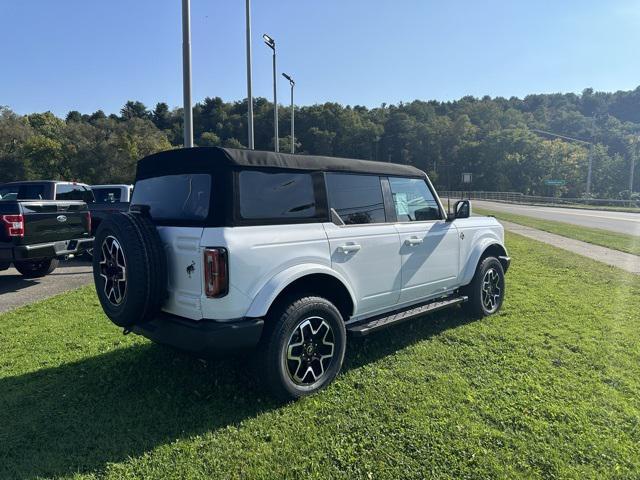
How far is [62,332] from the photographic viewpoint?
4910 millimetres

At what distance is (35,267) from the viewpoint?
8.26 m

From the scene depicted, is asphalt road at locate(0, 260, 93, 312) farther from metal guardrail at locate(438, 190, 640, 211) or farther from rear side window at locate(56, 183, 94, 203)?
metal guardrail at locate(438, 190, 640, 211)

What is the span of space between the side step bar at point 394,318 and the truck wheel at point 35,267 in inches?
275

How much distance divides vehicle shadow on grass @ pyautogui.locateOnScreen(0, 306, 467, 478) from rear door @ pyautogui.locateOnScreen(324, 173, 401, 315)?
69 cm

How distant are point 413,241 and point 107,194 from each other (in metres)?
10.2

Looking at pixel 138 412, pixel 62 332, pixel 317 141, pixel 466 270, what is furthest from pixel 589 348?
pixel 317 141

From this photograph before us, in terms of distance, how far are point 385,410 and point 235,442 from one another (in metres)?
1.10

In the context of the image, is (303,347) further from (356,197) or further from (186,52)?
(186,52)

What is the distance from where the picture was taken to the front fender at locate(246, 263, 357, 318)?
3.01 meters

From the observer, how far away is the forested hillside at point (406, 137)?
46.9 metres

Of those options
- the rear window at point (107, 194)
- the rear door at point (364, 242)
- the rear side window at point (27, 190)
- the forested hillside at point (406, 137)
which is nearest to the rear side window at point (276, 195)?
the rear door at point (364, 242)

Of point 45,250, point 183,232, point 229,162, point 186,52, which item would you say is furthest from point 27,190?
point 229,162

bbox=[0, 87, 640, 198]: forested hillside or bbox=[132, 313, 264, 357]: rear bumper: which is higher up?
bbox=[0, 87, 640, 198]: forested hillside

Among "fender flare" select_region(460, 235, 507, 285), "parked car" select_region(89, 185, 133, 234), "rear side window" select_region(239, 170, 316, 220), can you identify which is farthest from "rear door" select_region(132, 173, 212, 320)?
"parked car" select_region(89, 185, 133, 234)
